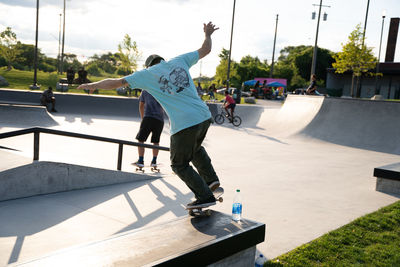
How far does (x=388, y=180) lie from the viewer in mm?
6516

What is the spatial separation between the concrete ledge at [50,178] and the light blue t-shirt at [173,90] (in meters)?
2.68

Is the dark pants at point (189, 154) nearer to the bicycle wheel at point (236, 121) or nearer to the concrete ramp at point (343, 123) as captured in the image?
the concrete ramp at point (343, 123)

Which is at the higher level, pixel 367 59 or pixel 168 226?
pixel 367 59

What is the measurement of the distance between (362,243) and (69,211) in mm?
3706

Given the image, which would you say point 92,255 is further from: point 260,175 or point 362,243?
point 260,175

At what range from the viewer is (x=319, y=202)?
221 inches

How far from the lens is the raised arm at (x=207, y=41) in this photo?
3689 millimetres

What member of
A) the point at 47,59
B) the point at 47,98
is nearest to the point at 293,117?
the point at 47,98

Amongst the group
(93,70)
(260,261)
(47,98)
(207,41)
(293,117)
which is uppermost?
(93,70)

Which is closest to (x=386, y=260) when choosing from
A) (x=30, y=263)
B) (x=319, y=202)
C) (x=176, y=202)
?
(x=319, y=202)

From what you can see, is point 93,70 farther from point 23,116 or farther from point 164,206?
point 164,206

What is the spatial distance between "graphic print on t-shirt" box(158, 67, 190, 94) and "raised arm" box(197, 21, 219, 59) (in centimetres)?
45

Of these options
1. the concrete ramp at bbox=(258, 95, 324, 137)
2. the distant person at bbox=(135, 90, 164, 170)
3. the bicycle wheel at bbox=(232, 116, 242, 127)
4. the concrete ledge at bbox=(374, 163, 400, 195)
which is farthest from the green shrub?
the concrete ledge at bbox=(374, 163, 400, 195)

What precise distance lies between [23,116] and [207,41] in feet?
38.4
